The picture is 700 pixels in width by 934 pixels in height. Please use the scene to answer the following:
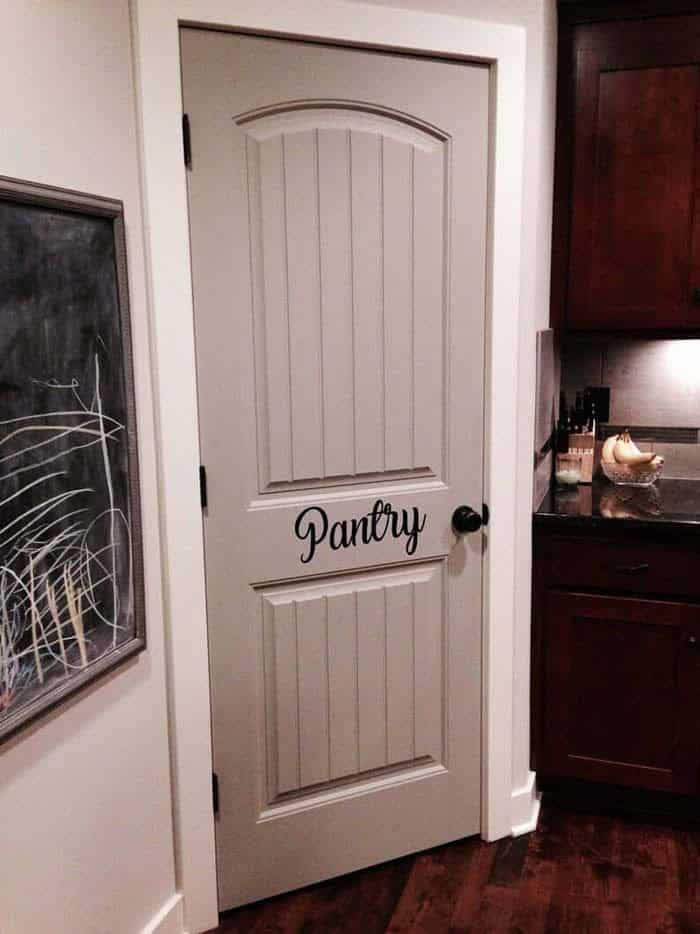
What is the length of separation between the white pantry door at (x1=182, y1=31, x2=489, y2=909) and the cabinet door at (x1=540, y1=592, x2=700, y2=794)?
0.99 ft

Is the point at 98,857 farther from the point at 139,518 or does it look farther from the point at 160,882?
the point at 139,518

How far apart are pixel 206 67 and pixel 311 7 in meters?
0.27

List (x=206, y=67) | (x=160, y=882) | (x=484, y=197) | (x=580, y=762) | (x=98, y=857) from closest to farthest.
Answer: (x=98, y=857), (x=206, y=67), (x=160, y=882), (x=484, y=197), (x=580, y=762)

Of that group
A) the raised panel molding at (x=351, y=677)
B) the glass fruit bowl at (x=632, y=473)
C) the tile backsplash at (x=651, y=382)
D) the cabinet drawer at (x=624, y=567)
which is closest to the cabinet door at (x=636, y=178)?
the tile backsplash at (x=651, y=382)

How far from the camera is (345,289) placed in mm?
2061

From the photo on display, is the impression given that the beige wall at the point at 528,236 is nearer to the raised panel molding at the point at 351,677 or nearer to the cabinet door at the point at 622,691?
the cabinet door at the point at 622,691

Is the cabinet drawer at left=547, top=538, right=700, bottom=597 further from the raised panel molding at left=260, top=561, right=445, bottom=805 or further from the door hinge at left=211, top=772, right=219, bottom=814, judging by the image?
the door hinge at left=211, top=772, right=219, bottom=814

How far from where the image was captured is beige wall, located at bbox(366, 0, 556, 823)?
2.13 meters

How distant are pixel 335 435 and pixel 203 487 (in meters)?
0.34

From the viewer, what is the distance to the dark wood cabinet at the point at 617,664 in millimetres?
2375

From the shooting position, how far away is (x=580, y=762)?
2.51 m

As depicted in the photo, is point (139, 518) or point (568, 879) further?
point (568, 879)

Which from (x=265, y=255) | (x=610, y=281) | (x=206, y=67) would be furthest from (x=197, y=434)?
(x=610, y=281)

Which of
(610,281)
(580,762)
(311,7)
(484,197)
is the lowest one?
(580,762)
